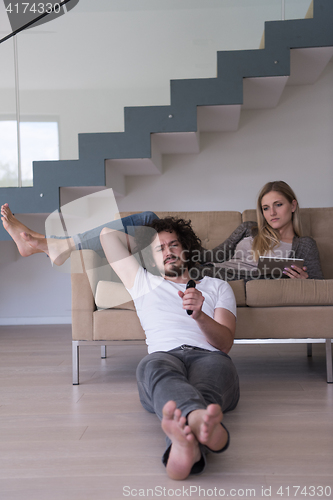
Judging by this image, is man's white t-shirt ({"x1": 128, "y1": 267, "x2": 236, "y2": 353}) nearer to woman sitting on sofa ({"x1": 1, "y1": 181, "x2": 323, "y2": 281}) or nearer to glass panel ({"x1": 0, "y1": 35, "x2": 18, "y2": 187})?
woman sitting on sofa ({"x1": 1, "y1": 181, "x2": 323, "y2": 281})

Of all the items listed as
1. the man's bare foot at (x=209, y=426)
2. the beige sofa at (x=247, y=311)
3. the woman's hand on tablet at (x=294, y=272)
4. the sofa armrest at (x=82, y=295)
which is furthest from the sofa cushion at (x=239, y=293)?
the man's bare foot at (x=209, y=426)

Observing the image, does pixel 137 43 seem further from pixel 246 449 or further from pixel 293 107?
pixel 246 449

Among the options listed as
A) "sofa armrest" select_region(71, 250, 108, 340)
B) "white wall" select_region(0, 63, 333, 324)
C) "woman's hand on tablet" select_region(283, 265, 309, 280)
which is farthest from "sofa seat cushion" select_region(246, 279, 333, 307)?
"white wall" select_region(0, 63, 333, 324)

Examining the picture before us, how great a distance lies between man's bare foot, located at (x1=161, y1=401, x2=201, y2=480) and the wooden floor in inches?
1.9

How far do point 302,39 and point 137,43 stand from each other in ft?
3.54

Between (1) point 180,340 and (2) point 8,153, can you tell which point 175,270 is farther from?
(2) point 8,153

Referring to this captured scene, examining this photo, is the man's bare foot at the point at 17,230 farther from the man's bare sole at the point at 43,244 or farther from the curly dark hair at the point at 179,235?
the curly dark hair at the point at 179,235

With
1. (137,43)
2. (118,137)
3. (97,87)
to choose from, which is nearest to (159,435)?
(118,137)

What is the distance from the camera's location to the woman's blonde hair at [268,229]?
7.42ft

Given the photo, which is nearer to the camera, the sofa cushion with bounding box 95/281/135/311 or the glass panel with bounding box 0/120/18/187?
the sofa cushion with bounding box 95/281/135/311

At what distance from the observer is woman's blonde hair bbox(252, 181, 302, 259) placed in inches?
89.0

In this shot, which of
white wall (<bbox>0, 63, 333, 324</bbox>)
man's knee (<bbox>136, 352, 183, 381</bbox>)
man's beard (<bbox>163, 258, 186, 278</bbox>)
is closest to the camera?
man's knee (<bbox>136, 352, 183, 381</bbox>)

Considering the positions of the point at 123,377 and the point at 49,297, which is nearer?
the point at 123,377

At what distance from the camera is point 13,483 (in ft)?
3.34
